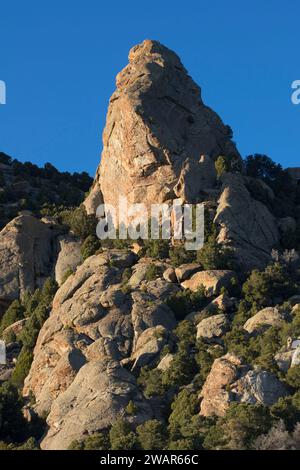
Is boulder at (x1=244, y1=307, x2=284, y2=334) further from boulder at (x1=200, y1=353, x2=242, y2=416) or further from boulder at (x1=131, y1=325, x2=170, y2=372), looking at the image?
boulder at (x1=200, y1=353, x2=242, y2=416)

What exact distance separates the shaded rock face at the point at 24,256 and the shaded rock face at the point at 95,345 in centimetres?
513

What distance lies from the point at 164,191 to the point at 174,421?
25662 mm

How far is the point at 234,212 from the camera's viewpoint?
77.7m

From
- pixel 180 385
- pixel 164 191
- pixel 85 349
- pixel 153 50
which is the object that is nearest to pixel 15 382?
pixel 85 349

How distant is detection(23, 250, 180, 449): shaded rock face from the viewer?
57750 millimetres

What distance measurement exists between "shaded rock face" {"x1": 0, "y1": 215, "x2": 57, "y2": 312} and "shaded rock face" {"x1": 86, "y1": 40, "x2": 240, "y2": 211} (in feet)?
15.3

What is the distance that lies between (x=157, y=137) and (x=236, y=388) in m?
29.0

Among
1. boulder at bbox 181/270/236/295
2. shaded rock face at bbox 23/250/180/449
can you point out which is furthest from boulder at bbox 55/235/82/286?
boulder at bbox 181/270/236/295

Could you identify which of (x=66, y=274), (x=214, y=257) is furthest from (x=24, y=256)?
(x=214, y=257)

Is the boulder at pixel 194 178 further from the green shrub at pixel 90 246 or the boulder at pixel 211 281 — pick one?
the boulder at pixel 211 281

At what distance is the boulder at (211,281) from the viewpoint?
71.3 metres

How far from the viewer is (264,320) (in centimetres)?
6581

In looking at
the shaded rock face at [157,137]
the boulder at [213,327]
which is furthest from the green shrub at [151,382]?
the shaded rock face at [157,137]
